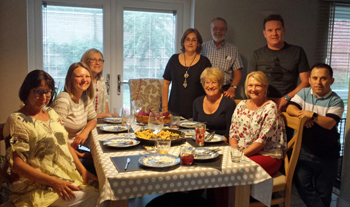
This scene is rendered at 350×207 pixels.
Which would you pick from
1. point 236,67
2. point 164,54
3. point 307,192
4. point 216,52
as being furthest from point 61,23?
point 307,192

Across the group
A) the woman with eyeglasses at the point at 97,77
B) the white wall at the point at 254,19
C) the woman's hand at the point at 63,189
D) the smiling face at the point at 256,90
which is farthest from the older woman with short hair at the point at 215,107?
the white wall at the point at 254,19

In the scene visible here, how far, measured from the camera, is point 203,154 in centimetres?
174

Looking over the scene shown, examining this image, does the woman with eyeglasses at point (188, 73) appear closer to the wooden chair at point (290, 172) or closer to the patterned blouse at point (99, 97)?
the patterned blouse at point (99, 97)

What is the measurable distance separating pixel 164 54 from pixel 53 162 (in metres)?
2.79

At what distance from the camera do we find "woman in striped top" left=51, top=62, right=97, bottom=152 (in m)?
2.23

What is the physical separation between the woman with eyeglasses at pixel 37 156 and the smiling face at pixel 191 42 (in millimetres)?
1784

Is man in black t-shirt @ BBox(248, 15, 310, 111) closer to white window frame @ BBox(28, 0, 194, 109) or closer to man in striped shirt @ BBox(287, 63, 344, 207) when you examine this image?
man in striped shirt @ BBox(287, 63, 344, 207)

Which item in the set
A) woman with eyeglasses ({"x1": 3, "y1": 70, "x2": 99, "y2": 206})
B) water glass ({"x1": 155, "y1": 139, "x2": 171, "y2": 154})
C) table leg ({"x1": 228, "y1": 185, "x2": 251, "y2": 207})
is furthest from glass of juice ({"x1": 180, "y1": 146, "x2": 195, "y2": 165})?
woman with eyeglasses ({"x1": 3, "y1": 70, "x2": 99, "y2": 206})

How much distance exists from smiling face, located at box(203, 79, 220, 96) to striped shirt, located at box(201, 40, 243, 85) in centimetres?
90

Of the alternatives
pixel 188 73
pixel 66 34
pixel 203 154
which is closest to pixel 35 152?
pixel 203 154

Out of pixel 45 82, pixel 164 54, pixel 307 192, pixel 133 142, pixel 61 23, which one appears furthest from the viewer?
pixel 164 54

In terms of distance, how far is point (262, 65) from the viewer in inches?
121

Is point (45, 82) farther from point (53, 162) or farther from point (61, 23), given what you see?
point (61, 23)

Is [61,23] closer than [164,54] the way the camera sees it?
Yes
